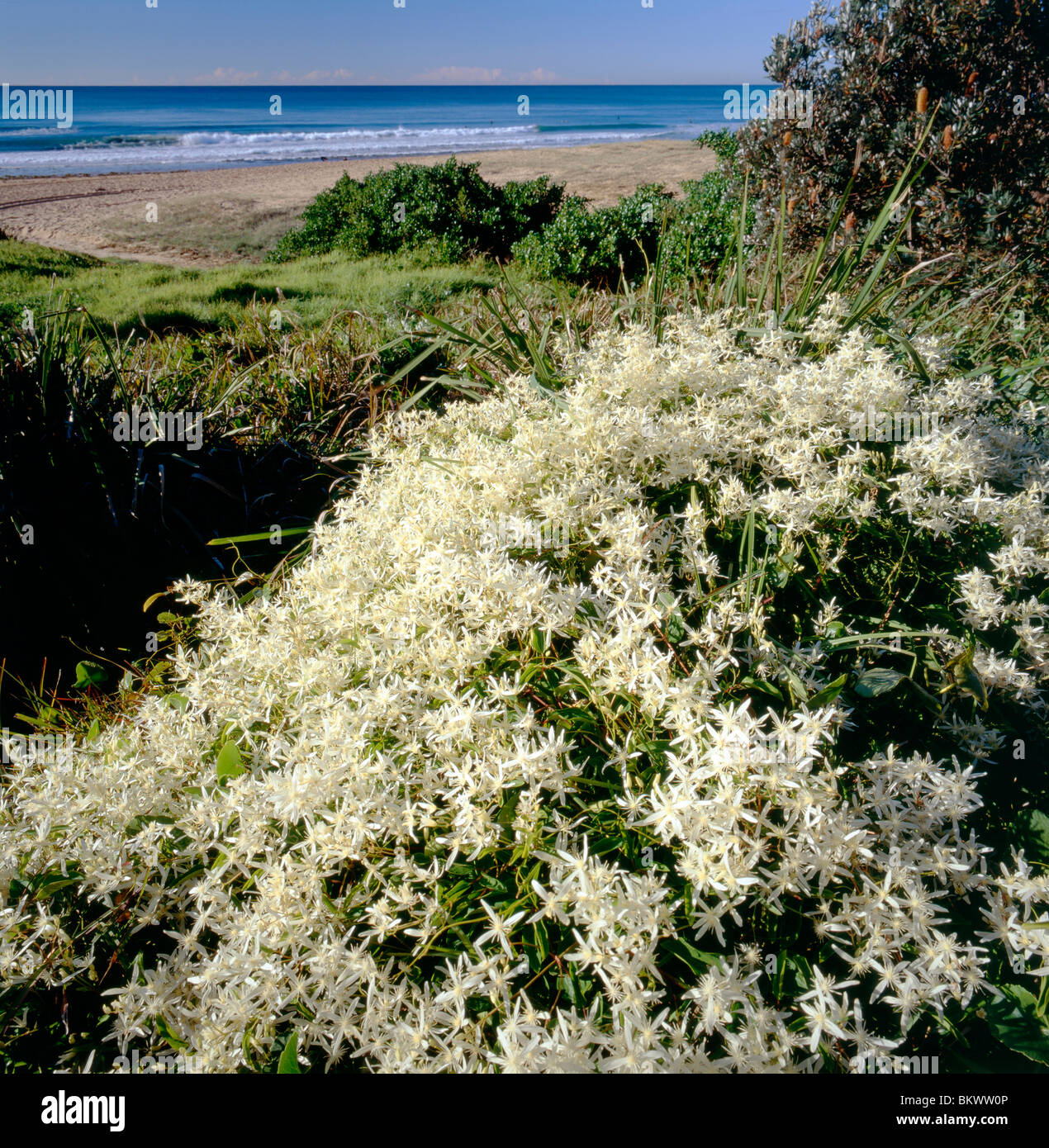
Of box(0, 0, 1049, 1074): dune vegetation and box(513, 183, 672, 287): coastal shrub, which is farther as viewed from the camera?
box(513, 183, 672, 287): coastal shrub

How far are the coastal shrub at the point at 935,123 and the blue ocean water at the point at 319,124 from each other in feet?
119

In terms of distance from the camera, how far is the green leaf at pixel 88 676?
2850 millimetres

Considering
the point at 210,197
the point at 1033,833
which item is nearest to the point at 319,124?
the point at 210,197

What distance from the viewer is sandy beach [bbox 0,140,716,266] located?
61.5ft

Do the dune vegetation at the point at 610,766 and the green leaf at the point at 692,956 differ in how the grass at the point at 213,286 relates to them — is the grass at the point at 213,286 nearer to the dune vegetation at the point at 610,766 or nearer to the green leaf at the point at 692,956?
the dune vegetation at the point at 610,766

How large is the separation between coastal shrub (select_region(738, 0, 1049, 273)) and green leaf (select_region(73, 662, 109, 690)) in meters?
5.36

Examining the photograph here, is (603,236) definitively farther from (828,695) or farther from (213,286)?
(828,695)

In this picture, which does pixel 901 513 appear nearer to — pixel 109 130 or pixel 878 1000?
pixel 878 1000

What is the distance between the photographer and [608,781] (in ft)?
4.74

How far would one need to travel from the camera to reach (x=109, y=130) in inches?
1860

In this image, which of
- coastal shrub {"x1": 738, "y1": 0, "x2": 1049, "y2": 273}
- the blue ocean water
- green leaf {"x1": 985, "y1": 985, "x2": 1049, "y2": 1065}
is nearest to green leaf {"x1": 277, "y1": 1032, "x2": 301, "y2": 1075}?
green leaf {"x1": 985, "y1": 985, "x2": 1049, "y2": 1065}

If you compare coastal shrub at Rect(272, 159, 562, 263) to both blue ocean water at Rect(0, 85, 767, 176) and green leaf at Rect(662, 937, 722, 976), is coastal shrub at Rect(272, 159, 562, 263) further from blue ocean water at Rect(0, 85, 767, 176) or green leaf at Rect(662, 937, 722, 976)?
blue ocean water at Rect(0, 85, 767, 176)
